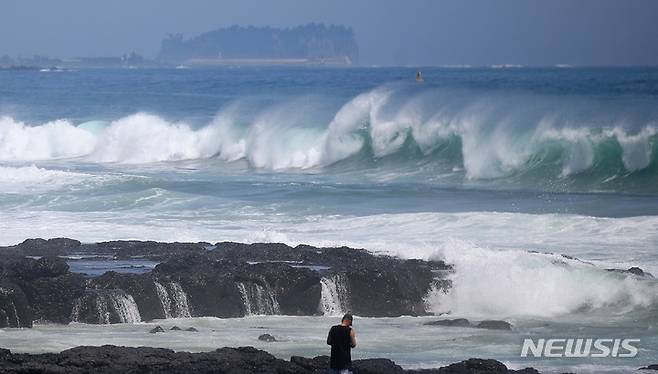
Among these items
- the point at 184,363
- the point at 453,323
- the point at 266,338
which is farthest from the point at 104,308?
the point at 453,323

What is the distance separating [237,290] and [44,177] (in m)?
17.0

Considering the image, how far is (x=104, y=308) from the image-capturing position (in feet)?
55.4

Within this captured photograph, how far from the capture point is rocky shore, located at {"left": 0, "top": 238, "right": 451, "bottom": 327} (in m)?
16.9

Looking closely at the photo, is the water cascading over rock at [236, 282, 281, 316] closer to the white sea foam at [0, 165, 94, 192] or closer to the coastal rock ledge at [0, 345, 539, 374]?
the coastal rock ledge at [0, 345, 539, 374]

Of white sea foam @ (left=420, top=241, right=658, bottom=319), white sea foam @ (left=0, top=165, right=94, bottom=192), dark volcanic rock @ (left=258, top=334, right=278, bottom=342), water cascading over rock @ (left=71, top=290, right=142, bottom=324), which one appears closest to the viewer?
dark volcanic rock @ (left=258, top=334, right=278, bottom=342)

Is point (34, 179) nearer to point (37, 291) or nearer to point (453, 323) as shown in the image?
point (37, 291)

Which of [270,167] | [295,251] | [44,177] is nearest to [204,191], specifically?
[44,177]

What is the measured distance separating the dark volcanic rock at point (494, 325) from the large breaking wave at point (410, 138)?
51.3 ft

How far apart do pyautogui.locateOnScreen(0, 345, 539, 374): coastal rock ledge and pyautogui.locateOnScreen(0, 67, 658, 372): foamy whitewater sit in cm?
112

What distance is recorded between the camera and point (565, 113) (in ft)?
128

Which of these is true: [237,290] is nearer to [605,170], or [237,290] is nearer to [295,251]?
[295,251]

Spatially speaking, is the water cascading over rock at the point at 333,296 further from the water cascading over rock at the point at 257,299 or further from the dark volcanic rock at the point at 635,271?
the dark volcanic rock at the point at 635,271

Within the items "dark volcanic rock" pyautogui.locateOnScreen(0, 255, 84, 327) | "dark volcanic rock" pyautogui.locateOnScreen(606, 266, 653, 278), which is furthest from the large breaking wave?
"dark volcanic rock" pyautogui.locateOnScreen(0, 255, 84, 327)

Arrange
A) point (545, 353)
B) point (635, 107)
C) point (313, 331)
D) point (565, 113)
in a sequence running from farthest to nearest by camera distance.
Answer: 1. point (635, 107)
2. point (565, 113)
3. point (313, 331)
4. point (545, 353)
